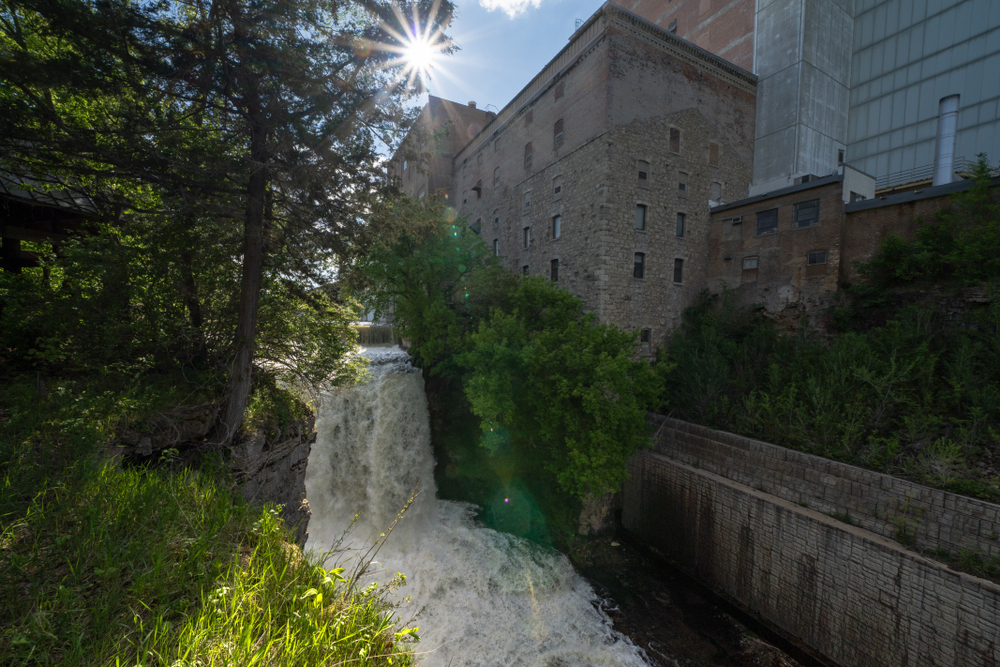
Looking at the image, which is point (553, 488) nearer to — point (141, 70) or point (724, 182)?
point (141, 70)

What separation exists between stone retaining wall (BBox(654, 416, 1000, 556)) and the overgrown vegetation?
1.62 ft

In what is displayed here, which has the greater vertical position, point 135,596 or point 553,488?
point 135,596

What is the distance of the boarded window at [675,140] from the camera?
1976 centimetres

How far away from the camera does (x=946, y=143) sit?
18969mm

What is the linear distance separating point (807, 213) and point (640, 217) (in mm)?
6606

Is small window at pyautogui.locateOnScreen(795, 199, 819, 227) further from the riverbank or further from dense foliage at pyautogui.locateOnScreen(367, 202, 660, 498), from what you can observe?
the riverbank

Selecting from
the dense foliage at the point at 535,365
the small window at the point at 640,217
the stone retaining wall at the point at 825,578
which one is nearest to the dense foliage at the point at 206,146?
the dense foliage at the point at 535,365

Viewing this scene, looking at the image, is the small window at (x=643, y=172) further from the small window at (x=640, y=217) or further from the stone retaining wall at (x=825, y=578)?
the stone retaining wall at (x=825, y=578)

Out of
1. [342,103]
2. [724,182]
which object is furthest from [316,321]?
[724,182]

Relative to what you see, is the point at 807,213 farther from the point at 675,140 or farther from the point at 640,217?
the point at 675,140

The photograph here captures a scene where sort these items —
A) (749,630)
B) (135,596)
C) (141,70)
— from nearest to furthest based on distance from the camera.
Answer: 1. (135,596)
2. (141,70)
3. (749,630)

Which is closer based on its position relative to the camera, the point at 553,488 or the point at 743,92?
the point at 553,488

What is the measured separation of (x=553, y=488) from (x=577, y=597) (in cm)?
334

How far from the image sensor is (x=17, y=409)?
215 inches
